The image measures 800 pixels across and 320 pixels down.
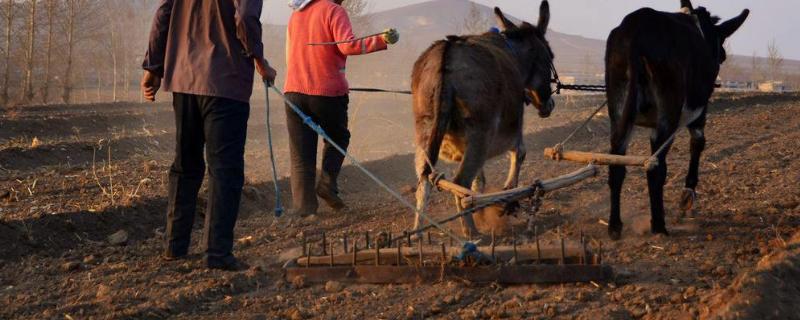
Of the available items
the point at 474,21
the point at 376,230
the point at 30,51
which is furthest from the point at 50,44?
the point at 376,230

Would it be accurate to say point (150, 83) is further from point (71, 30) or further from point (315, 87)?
point (71, 30)

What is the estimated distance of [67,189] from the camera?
32.8 feet

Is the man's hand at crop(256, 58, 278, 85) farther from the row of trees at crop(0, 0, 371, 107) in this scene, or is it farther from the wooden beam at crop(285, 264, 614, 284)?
the row of trees at crop(0, 0, 371, 107)

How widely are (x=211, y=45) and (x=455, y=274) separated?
92.1 inches

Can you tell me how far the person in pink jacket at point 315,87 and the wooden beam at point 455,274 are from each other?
262cm

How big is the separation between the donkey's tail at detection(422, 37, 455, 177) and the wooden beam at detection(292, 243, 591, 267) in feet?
3.29

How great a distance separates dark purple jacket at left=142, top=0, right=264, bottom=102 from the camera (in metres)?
6.26

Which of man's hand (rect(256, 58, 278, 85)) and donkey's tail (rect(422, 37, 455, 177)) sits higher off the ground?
man's hand (rect(256, 58, 278, 85))

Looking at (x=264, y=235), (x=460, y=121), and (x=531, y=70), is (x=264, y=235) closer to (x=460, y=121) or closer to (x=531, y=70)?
(x=460, y=121)

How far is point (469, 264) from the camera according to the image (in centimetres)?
573

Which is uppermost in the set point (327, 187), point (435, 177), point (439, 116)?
point (439, 116)

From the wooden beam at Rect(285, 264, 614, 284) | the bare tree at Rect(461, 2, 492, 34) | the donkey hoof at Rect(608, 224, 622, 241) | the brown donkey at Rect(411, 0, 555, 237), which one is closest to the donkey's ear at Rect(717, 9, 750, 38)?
the brown donkey at Rect(411, 0, 555, 237)

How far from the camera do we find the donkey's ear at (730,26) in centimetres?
865

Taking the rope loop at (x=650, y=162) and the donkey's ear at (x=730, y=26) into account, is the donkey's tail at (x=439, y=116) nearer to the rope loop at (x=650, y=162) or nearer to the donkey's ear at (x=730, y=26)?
the rope loop at (x=650, y=162)
